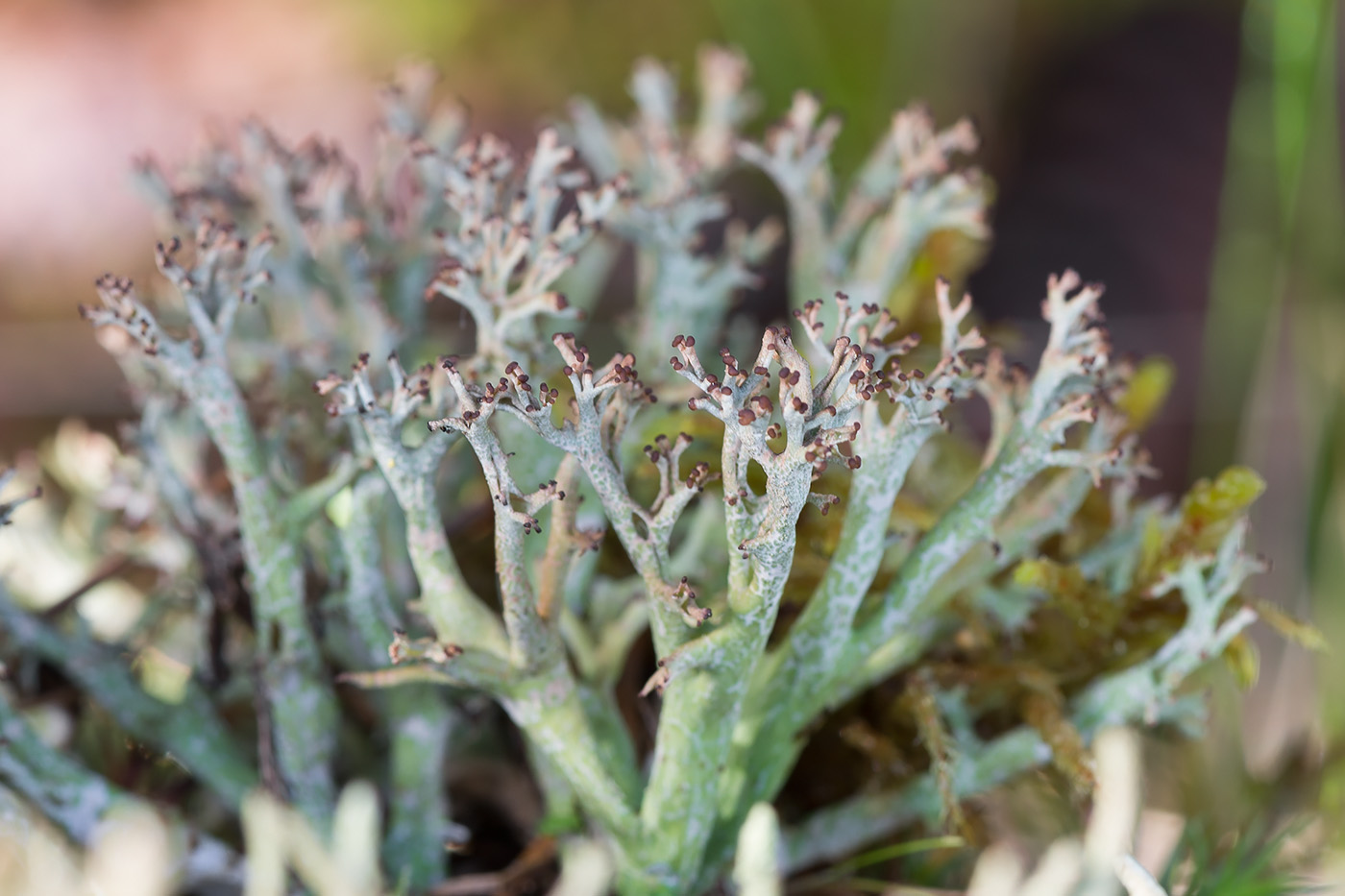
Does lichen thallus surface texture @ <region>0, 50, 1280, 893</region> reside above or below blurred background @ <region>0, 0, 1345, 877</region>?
below

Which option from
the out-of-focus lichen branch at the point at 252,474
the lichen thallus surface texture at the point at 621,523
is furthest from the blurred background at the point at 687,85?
the out-of-focus lichen branch at the point at 252,474

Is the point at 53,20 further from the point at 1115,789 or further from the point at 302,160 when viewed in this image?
the point at 1115,789

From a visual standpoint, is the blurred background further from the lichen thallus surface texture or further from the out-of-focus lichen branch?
the out-of-focus lichen branch

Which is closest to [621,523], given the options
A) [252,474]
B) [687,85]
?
[252,474]

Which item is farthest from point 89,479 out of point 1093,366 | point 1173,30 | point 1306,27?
point 1173,30

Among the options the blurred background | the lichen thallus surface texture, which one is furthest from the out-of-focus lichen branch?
the blurred background

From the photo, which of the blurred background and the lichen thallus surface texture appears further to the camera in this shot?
the blurred background

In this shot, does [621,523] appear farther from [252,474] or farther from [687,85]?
[687,85]
